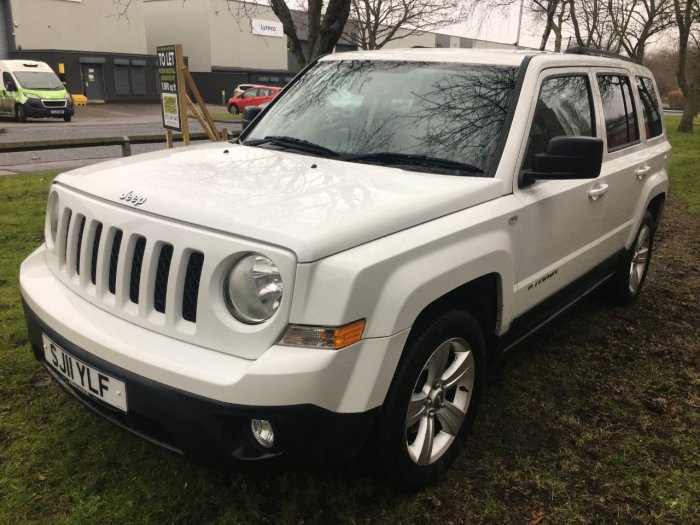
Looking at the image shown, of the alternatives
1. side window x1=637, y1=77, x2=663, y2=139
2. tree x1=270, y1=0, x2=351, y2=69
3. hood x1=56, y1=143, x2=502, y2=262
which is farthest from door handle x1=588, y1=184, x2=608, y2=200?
tree x1=270, y1=0, x2=351, y2=69

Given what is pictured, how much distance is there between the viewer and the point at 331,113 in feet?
11.2

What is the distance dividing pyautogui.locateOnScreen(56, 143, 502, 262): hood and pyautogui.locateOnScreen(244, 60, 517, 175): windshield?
205 mm

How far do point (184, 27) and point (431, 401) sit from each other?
4754cm

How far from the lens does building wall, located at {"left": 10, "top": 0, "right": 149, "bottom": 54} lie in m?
35.7

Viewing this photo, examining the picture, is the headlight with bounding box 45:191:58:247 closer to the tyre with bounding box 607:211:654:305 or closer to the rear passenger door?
the rear passenger door

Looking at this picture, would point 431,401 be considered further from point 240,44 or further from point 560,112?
point 240,44

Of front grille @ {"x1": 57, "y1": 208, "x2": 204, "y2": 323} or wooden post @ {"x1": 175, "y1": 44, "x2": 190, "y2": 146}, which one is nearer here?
front grille @ {"x1": 57, "y1": 208, "x2": 204, "y2": 323}

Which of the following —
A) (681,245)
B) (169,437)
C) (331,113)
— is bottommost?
(681,245)

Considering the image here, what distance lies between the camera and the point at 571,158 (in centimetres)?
279

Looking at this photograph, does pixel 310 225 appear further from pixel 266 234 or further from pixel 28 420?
pixel 28 420

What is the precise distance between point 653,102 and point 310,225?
3994 millimetres

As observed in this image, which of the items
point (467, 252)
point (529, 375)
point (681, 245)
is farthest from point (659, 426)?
Result: point (681, 245)

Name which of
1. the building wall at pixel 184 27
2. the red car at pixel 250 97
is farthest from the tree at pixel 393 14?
the building wall at pixel 184 27

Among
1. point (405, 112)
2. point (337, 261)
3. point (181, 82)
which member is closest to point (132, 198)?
point (337, 261)
